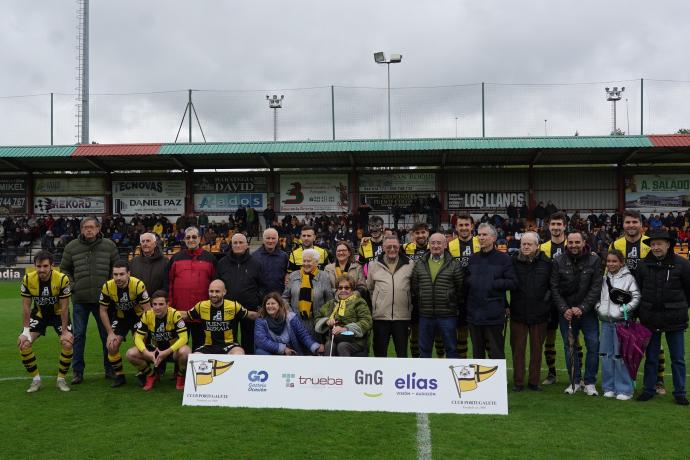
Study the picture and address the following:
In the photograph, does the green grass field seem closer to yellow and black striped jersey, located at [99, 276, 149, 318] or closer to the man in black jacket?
the man in black jacket

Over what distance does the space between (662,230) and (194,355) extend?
16.2 feet

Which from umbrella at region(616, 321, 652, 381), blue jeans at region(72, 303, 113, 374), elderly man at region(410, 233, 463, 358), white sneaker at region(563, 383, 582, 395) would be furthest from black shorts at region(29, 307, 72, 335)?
umbrella at region(616, 321, 652, 381)

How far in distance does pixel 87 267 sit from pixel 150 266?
70cm

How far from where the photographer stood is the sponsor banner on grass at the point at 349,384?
5191 millimetres

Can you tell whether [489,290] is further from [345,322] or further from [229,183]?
[229,183]

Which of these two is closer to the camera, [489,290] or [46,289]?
[489,290]

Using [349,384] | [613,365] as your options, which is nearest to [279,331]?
[349,384]

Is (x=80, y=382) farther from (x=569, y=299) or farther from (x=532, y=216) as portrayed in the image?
(x=532, y=216)

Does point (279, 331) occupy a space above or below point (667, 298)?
below

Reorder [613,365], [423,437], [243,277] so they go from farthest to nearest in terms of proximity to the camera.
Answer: [243,277] < [613,365] < [423,437]

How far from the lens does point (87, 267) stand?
21.6 feet

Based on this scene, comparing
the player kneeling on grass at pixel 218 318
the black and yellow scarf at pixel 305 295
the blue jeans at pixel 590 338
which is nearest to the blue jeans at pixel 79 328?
the player kneeling on grass at pixel 218 318

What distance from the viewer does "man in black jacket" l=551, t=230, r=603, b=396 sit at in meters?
5.91

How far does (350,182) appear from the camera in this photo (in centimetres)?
2531
